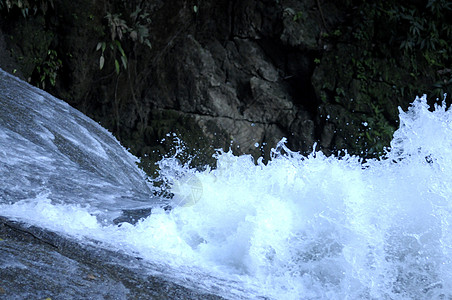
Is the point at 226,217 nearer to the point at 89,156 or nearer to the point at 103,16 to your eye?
the point at 89,156

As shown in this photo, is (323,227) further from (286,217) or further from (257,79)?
(257,79)

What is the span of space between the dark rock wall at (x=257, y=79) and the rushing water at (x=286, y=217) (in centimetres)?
340

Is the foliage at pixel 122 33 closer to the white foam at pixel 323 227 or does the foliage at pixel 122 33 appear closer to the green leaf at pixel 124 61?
→ the green leaf at pixel 124 61

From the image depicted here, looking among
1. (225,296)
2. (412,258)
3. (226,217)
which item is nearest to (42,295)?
(225,296)

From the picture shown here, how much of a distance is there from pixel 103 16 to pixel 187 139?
1.99 meters

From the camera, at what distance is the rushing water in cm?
272

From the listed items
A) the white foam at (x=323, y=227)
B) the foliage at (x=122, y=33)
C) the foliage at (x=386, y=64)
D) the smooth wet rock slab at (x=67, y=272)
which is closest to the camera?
the smooth wet rock slab at (x=67, y=272)

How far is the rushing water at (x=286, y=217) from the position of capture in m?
2.72

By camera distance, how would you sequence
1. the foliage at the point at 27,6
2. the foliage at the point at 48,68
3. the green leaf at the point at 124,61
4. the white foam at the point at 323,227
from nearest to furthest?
the white foam at the point at 323,227, the foliage at the point at 27,6, the foliage at the point at 48,68, the green leaf at the point at 124,61

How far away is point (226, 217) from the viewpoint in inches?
135

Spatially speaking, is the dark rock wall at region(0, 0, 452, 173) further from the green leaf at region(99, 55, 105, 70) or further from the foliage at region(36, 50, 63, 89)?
the foliage at region(36, 50, 63, 89)

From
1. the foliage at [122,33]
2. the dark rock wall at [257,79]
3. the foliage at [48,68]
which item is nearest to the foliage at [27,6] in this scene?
the foliage at [48,68]

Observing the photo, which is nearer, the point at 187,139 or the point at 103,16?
the point at 103,16

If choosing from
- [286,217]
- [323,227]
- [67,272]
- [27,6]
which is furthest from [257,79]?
[67,272]
